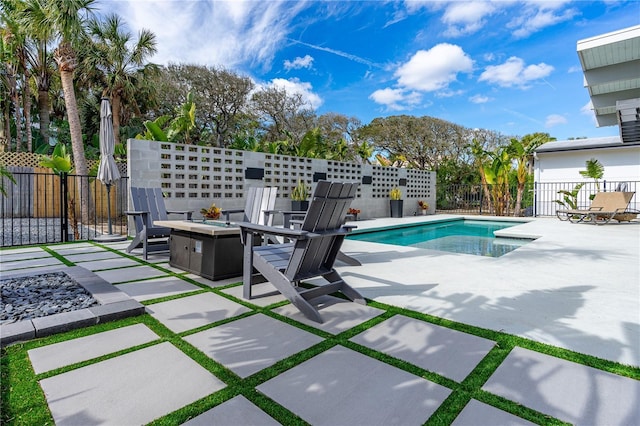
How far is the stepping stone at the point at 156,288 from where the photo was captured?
3.20 meters

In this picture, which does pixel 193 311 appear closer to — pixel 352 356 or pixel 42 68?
pixel 352 356

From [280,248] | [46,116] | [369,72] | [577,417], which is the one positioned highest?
[369,72]

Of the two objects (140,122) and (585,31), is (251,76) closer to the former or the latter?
(140,122)

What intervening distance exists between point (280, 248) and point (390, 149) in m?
24.1

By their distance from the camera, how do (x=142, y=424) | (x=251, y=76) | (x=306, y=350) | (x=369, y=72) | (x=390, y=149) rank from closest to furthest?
(x=142, y=424), (x=306, y=350), (x=251, y=76), (x=369, y=72), (x=390, y=149)

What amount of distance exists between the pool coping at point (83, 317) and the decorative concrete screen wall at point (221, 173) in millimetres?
4885

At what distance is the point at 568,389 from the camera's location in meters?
1.66

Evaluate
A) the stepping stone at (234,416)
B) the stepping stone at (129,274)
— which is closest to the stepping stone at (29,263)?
the stepping stone at (129,274)

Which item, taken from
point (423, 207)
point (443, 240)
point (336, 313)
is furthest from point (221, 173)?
point (423, 207)

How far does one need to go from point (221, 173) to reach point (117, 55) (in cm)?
869

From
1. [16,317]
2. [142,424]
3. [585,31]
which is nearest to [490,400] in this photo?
[142,424]

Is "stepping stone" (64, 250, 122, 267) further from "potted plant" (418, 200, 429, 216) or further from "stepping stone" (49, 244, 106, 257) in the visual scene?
"potted plant" (418, 200, 429, 216)

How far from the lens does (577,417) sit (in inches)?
57.4

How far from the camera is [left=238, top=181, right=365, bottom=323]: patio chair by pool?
262 centimetres
